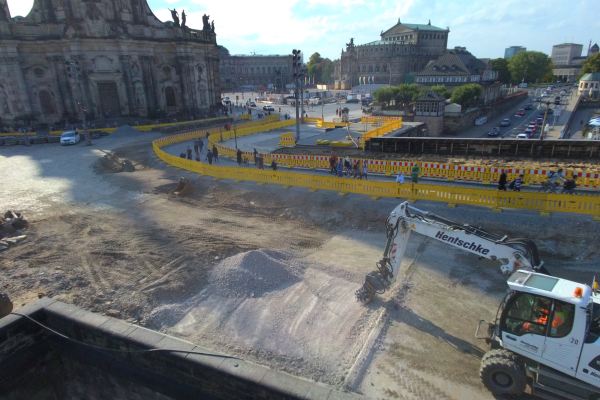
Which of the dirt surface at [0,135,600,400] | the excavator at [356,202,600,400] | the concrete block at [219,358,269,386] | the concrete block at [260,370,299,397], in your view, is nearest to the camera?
the concrete block at [260,370,299,397]

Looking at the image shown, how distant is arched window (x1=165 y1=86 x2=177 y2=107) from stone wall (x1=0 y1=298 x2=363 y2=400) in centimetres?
4845

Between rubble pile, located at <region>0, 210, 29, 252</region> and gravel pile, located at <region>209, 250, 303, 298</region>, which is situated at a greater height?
rubble pile, located at <region>0, 210, 29, 252</region>

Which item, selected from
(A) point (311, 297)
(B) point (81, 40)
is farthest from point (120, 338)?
(B) point (81, 40)

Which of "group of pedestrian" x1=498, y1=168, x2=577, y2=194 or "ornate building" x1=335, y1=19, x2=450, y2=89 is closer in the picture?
"group of pedestrian" x1=498, y1=168, x2=577, y2=194

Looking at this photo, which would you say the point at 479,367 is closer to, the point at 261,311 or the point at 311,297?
the point at 311,297

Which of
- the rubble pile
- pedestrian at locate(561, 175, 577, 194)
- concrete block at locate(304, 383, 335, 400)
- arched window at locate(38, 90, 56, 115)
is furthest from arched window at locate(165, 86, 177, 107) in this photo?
concrete block at locate(304, 383, 335, 400)

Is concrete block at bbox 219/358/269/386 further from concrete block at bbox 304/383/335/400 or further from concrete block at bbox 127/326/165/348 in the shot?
concrete block at bbox 127/326/165/348

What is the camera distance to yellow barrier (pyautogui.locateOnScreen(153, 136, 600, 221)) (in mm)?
14395

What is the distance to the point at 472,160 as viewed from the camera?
26078mm

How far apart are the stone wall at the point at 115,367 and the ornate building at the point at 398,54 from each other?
11653 centimetres

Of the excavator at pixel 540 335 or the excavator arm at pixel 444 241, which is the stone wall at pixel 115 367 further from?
the excavator arm at pixel 444 241

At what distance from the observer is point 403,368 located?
797cm

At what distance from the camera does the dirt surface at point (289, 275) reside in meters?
8.41

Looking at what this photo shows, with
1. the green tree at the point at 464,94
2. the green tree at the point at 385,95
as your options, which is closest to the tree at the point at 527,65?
the green tree at the point at 464,94
